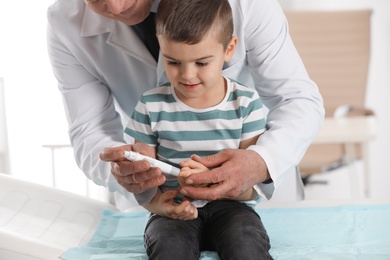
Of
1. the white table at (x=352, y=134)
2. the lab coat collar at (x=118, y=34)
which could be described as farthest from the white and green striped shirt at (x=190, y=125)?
the white table at (x=352, y=134)

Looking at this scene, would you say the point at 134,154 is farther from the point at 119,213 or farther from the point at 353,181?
the point at 353,181

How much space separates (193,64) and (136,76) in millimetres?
425

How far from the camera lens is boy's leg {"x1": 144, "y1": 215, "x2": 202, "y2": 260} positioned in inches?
59.2

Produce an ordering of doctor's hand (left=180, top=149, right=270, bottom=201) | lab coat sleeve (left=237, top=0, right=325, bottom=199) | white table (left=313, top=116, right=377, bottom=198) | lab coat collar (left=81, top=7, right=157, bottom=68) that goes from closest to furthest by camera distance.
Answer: doctor's hand (left=180, top=149, right=270, bottom=201) → lab coat sleeve (left=237, top=0, right=325, bottom=199) → lab coat collar (left=81, top=7, right=157, bottom=68) → white table (left=313, top=116, right=377, bottom=198)

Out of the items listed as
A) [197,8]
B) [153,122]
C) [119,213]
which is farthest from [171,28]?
[119,213]

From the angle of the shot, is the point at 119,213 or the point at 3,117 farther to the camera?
the point at 3,117

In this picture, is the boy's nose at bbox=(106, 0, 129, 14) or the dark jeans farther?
the boy's nose at bbox=(106, 0, 129, 14)

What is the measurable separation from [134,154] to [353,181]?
2740 mm

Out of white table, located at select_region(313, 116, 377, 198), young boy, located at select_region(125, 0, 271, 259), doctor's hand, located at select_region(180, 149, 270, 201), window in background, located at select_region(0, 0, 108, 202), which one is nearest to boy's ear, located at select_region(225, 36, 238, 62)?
young boy, located at select_region(125, 0, 271, 259)

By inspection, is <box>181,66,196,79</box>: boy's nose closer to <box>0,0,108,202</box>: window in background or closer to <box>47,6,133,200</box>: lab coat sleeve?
<box>47,6,133,200</box>: lab coat sleeve

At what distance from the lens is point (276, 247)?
171cm

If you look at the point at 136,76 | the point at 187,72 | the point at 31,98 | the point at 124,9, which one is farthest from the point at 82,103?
the point at 31,98

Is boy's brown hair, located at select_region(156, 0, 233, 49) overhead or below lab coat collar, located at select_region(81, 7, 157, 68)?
overhead

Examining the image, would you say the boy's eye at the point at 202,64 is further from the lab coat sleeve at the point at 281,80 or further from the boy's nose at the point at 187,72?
the lab coat sleeve at the point at 281,80
